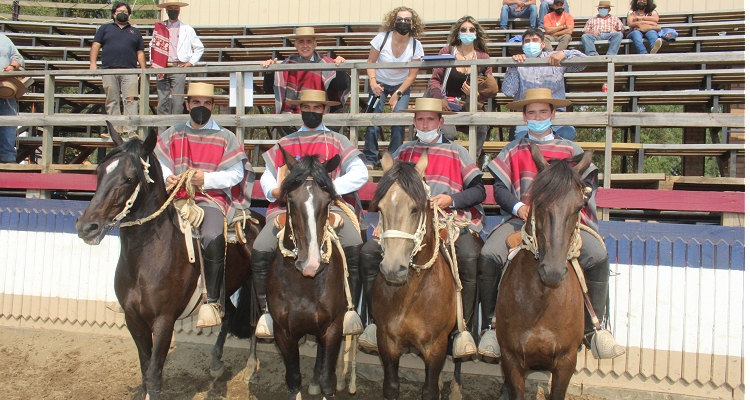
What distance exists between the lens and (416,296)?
4742 millimetres

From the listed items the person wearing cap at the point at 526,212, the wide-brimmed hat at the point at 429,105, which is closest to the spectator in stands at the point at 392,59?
the wide-brimmed hat at the point at 429,105

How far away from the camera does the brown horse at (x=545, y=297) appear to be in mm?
4047

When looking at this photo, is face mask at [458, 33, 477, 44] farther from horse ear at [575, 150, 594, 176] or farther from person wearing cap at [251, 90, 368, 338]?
horse ear at [575, 150, 594, 176]

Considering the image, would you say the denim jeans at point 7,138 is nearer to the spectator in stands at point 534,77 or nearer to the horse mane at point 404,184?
the spectator in stands at point 534,77

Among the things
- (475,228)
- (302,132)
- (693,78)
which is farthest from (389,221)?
(693,78)

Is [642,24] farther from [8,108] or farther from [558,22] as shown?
[8,108]

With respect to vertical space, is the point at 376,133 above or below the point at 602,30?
below

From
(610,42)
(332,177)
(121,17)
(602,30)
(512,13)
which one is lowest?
(332,177)

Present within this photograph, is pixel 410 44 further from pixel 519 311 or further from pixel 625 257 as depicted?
pixel 519 311

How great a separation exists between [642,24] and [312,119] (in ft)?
27.8

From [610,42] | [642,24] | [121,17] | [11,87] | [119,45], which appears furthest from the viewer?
[642,24]

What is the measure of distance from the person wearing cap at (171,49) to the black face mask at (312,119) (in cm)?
413

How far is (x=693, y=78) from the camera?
11227 mm

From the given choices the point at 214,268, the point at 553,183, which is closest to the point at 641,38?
the point at 553,183
